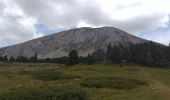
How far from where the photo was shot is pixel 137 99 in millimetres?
34938

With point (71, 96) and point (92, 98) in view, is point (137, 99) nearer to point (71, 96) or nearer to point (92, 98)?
point (92, 98)

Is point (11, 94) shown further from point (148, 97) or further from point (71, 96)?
point (148, 97)

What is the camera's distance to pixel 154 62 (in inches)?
6555

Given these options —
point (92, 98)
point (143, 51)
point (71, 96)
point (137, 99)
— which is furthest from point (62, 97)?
point (143, 51)

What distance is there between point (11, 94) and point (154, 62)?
460 ft

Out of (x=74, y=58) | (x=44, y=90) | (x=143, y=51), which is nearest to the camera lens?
(x=44, y=90)

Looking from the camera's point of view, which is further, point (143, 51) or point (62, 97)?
point (143, 51)

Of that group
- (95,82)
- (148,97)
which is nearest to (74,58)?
(95,82)

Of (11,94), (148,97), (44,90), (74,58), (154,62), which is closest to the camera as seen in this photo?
(11,94)

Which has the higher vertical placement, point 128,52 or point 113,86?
point 128,52

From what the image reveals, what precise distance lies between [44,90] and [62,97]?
2.69 m

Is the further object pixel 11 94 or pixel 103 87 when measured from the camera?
pixel 103 87

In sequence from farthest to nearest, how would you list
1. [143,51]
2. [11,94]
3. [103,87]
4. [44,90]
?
[143,51]
[103,87]
[44,90]
[11,94]

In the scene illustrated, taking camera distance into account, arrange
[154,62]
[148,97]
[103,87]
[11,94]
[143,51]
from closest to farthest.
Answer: [11,94], [148,97], [103,87], [154,62], [143,51]
